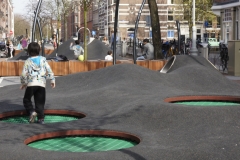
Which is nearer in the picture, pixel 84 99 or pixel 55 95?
pixel 84 99

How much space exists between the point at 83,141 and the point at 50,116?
3048mm

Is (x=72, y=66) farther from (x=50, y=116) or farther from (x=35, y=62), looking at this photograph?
(x=35, y=62)

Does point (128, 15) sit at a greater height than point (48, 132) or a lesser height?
greater

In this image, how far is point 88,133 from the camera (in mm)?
8906

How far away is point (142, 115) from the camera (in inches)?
384

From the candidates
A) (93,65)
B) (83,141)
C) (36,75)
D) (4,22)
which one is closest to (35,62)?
(36,75)

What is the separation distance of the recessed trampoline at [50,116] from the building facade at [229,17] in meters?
41.6

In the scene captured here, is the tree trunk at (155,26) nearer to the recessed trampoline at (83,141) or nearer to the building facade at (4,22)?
the recessed trampoline at (83,141)

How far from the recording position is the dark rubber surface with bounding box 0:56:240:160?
23.6ft

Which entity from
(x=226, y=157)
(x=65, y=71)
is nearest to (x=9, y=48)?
(x=65, y=71)

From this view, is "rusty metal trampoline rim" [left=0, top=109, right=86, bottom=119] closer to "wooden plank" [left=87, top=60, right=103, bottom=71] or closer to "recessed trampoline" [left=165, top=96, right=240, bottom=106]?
"recessed trampoline" [left=165, top=96, right=240, bottom=106]

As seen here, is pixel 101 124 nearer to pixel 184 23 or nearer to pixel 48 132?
pixel 48 132

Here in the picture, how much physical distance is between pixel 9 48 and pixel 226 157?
39.6 m

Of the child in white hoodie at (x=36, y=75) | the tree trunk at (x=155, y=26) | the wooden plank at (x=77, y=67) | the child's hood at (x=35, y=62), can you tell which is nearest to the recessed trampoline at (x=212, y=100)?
the child in white hoodie at (x=36, y=75)
